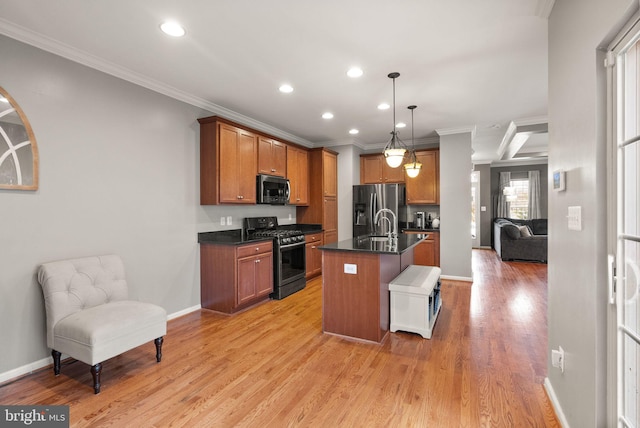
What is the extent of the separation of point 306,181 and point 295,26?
11.8 ft

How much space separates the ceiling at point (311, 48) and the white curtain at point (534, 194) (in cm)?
593

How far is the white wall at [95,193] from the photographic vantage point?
2.39 metres

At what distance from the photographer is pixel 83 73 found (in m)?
2.81

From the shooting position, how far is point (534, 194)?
933 centimetres

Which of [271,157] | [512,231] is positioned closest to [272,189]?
[271,157]

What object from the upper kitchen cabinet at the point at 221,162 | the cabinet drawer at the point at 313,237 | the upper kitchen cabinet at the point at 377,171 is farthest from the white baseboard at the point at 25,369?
the upper kitchen cabinet at the point at 377,171

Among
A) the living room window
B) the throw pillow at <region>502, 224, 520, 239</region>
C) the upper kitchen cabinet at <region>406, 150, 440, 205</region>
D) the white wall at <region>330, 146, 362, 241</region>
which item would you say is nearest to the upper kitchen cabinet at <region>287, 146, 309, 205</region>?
the white wall at <region>330, 146, 362, 241</region>

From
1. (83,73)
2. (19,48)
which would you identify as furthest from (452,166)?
(19,48)

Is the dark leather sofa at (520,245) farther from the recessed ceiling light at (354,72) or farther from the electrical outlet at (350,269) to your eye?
the recessed ceiling light at (354,72)

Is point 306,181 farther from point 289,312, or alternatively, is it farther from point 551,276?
point 551,276

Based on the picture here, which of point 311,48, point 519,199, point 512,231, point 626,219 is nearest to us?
point 626,219

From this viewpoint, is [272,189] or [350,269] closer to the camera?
[350,269]

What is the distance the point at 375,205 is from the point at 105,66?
4603mm

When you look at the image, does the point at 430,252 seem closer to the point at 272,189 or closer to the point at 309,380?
the point at 272,189
